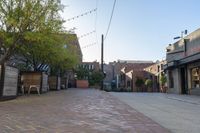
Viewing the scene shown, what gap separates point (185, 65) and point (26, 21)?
17.1 m

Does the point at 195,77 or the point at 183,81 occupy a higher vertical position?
the point at 195,77

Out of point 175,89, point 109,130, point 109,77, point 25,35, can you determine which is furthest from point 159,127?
point 109,77

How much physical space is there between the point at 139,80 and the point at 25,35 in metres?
37.7

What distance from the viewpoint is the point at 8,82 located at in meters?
13.2

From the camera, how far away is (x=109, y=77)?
90.4 metres

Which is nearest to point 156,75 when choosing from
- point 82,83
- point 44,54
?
point 82,83

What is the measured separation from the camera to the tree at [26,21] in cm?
1352

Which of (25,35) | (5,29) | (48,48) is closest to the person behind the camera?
(25,35)

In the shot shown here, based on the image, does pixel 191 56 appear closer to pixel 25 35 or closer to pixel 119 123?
pixel 25 35

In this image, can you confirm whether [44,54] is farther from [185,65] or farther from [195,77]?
[185,65]

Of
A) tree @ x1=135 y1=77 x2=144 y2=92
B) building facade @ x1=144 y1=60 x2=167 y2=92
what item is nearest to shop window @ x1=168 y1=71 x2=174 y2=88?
building facade @ x1=144 y1=60 x2=167 y2=92

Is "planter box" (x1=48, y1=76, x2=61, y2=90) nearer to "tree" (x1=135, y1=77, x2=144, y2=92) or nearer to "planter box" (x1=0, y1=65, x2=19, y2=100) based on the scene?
"planter box" (x1=0, y1=65, x2=19, y2=100)

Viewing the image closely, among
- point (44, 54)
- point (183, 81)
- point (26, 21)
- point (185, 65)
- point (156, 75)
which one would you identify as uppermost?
point (26, 21)

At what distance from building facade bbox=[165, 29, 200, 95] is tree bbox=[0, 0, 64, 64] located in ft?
41.1
